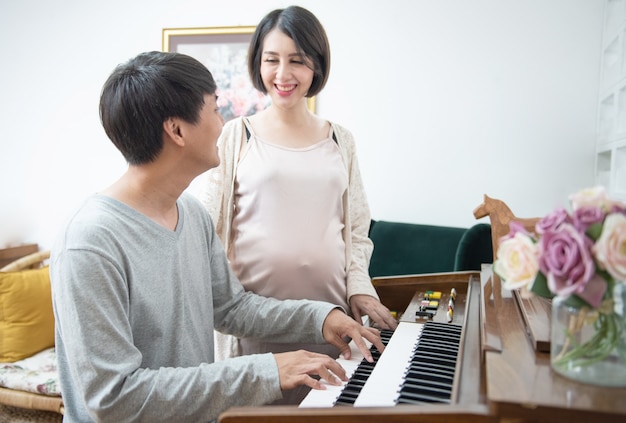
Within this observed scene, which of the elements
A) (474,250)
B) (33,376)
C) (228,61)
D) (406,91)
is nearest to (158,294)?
(474,250)

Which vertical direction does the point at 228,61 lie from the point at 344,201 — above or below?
above

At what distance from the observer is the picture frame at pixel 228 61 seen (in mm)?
3227

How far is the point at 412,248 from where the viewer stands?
283 centimetres

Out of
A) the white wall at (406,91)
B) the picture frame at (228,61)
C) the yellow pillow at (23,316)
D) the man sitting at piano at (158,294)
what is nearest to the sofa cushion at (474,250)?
the white wall at (406,91)

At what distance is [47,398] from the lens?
8.13 feet

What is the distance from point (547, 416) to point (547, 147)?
231cm

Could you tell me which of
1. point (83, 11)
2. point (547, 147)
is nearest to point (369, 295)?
point (547, 147)

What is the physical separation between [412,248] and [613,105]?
1.09 m

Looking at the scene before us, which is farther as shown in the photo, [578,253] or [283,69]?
[283,69]

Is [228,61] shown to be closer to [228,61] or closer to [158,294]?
[228,61]

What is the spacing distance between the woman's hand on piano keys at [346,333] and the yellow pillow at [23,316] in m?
1.97

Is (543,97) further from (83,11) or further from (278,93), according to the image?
(83,11)

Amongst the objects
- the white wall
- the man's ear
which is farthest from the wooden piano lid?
the white wall

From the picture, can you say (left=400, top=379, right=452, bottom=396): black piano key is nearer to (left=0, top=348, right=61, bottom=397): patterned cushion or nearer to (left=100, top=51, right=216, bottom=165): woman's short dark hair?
(left=100, top=51, right=216, bottom=165): woman's short dark hair
